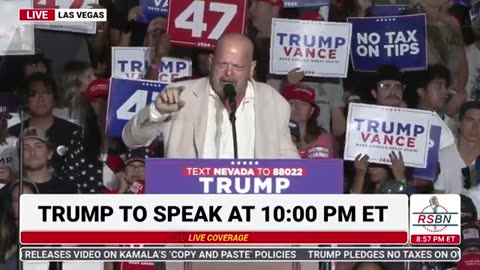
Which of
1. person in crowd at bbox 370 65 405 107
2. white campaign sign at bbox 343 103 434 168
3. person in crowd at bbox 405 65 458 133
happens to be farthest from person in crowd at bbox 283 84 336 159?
person in crowd at bbox 405 65 458 133

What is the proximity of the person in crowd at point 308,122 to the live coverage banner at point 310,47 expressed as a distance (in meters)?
0.17

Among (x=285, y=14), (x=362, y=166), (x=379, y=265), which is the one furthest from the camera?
(x=285, y=14)

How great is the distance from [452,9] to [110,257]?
4.00 m

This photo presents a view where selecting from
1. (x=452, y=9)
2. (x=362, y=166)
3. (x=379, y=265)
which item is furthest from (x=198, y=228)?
(x=452, y=9)

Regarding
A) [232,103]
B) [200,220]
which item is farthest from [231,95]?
[200,220]

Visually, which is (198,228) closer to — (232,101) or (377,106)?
(232,101)

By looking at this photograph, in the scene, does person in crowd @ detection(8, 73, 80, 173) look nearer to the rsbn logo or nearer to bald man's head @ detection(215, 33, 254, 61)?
bald man's head @ detection(215, 33, 254, 61)

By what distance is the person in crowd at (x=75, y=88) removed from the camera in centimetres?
905

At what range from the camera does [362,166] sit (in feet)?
28.2

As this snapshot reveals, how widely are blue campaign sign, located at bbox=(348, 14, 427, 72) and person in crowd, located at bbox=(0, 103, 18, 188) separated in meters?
2.21

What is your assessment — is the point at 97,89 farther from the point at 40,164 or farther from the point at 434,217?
the point at 434,217

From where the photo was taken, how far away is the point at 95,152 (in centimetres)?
879

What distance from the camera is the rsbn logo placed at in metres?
6.54

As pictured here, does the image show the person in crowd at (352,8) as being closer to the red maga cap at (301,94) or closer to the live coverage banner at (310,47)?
the live coverage banner at (310,47)
